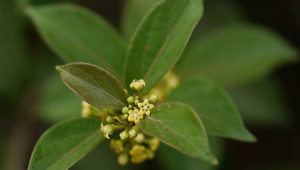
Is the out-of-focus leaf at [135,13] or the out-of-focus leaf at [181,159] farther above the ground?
the out-of-focus leaf at [135,13]

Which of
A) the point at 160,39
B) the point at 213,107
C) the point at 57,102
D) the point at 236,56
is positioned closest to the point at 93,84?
the point at 160,39

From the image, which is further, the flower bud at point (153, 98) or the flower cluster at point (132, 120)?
the flower bud at point (153, 98)

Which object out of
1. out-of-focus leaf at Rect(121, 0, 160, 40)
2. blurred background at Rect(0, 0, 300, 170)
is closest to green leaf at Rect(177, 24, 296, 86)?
blurred background at Rect(0, 0, 300, 170)

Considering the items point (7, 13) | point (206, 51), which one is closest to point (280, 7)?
point (206, 51)

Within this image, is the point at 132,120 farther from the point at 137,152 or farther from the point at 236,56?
the point at 236,56

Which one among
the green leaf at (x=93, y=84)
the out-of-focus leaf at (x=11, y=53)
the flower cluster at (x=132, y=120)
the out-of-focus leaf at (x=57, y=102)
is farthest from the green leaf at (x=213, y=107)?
the out-of-focus leaf at (x=11, y=53)

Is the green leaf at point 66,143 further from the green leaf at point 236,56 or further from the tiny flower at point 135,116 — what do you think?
the green leaf at point 236,56

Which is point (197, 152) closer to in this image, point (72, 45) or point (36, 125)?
point (72, 45)
